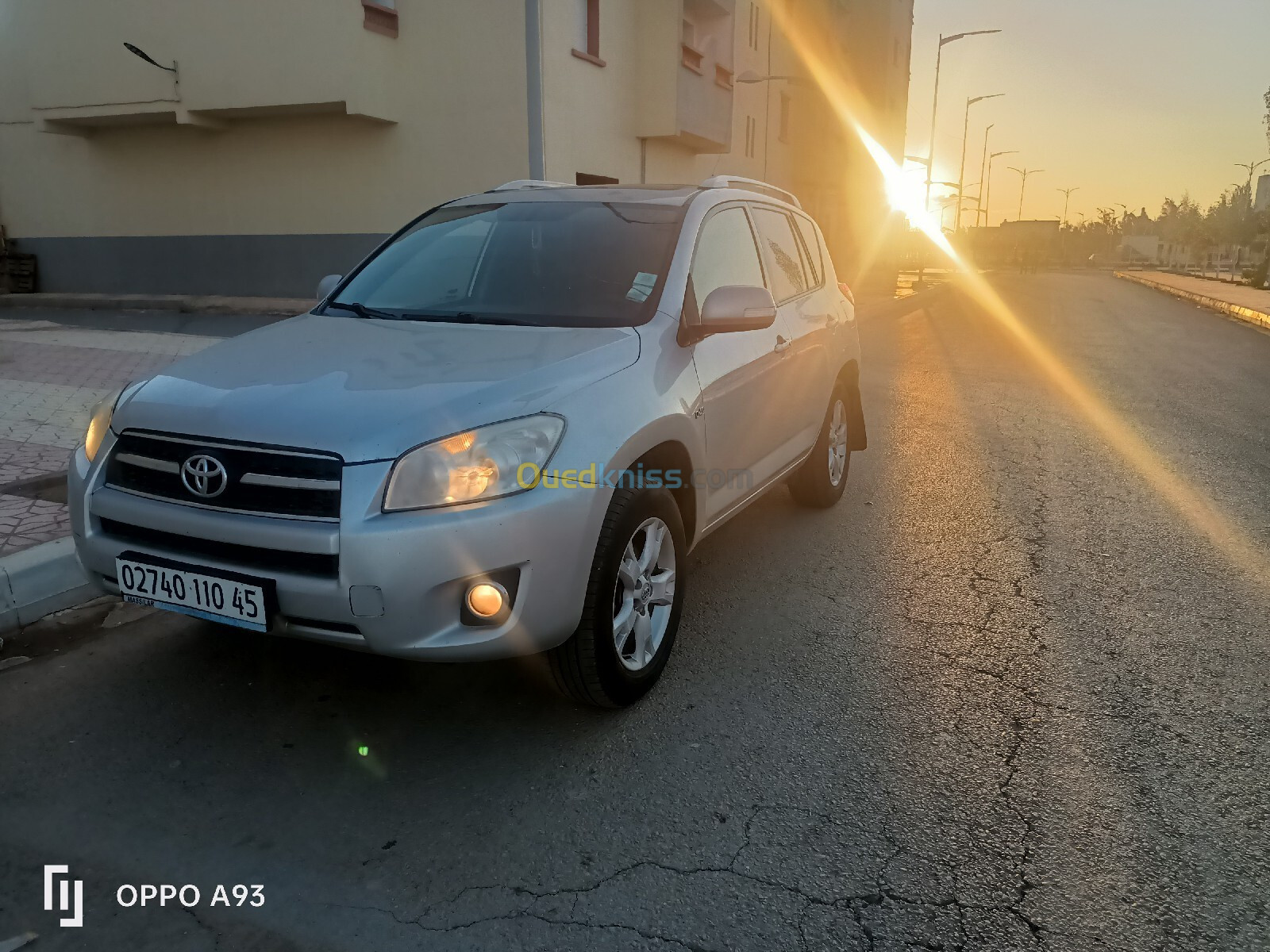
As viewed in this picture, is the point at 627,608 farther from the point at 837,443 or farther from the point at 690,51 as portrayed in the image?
the point at 690,51

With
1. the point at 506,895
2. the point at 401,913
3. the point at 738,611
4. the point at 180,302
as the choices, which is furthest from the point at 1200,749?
the point at 180,302

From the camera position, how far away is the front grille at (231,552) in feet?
8.77

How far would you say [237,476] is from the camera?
9.12ft

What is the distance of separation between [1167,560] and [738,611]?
7.65ft

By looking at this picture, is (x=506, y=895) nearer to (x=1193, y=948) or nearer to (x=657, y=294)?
(x=1193, y=948)

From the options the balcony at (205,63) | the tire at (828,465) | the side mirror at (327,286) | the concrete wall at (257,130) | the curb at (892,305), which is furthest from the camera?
the curb at (892,305)

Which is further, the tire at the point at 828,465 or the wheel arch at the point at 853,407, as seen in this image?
the wheel arch at the point at 853,407

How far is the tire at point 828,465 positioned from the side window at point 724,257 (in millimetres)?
1182

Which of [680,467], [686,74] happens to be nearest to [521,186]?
[680,467]

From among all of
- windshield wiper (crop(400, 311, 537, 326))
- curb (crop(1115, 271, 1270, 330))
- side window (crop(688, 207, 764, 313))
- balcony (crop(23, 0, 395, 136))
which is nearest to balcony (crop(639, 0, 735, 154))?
balcony (crop(23, 0, 395, 136))

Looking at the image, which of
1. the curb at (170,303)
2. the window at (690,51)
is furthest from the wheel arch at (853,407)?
the window at (690,51)

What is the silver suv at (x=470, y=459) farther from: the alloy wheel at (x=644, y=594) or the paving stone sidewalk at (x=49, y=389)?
the paving stone sidewalk at (x=49, y=389)

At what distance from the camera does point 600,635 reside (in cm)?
303

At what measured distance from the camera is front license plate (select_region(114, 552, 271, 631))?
2732 millimetres
